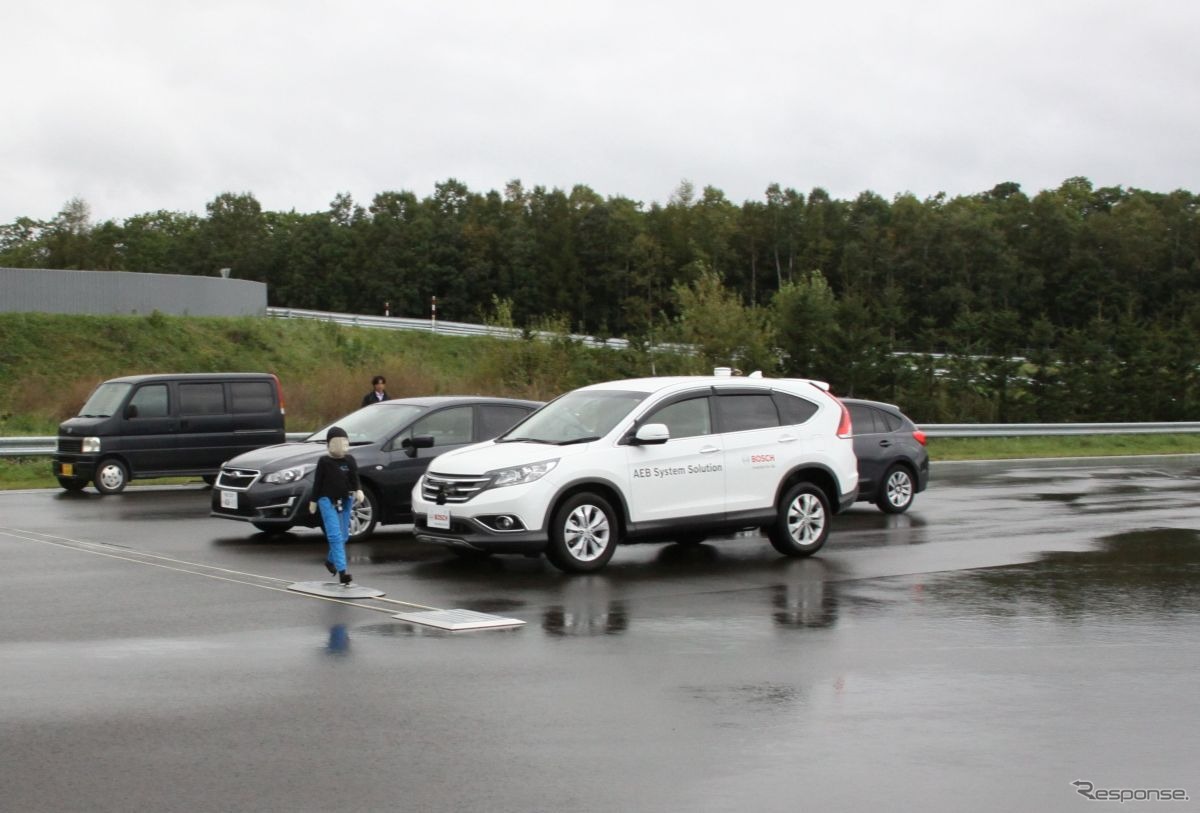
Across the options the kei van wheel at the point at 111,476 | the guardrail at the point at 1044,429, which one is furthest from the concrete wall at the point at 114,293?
the guardrail at the point at 1044,429

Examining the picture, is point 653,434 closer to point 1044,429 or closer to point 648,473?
point 648,473

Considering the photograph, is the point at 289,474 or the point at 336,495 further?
the point at 289,474

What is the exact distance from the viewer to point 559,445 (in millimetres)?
12695

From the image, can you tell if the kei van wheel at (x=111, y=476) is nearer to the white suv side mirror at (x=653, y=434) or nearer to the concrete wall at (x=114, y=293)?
the white suv side mirror at (x=653, y=434)

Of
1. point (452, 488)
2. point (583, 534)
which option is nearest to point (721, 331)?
point (583, 534)

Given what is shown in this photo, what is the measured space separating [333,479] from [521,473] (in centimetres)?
177

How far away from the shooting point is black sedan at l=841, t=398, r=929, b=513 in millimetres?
18922

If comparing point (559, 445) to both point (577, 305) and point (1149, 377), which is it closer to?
point (1149, 377)

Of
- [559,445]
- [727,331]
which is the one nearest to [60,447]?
[559,445]

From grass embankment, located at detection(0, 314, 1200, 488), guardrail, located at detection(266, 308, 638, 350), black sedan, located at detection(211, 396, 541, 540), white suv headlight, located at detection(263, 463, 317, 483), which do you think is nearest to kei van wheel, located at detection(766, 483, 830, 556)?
black sedan, located at detection(211, 396, 541, 540)

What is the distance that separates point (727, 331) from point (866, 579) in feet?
128

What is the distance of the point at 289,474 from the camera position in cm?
1462

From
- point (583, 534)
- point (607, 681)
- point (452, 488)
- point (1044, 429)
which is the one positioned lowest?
point (607, 681)

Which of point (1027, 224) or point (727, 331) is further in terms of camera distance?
point (1027, 224)
